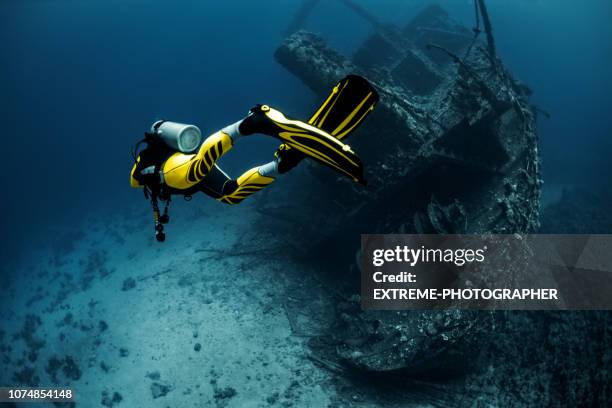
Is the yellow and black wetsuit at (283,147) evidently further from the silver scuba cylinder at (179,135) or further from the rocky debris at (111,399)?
the rocky debris at (111,399)

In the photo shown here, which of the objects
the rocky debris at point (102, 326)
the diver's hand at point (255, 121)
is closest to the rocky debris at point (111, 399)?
the rocky debris at point (102, 326)

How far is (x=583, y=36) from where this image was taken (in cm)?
6353

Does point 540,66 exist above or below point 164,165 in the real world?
above

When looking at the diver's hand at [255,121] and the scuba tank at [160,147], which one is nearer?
the diver's hand at [255,121]

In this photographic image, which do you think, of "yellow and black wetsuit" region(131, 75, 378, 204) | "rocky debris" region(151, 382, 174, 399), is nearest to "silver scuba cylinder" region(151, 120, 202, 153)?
"yellow and black wetsuit" region(131, 75, 378, 204)

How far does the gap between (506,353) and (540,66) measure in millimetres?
48357

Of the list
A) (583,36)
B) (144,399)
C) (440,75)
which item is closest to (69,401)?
(144,399)

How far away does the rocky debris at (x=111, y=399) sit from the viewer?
28.8 ft

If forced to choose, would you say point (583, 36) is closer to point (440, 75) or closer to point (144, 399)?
point (440, 75)

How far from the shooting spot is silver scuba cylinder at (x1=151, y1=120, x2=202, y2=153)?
3.38m

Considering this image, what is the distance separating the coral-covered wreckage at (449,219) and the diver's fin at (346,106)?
4.96 metres

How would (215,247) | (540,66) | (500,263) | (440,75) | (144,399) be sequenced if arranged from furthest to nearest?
(540,66) → (440,75) → (215,247) → (144,399) → (500,263)

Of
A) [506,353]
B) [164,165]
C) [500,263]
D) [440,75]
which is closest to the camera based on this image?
[164,165]

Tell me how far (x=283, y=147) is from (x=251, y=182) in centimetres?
72
